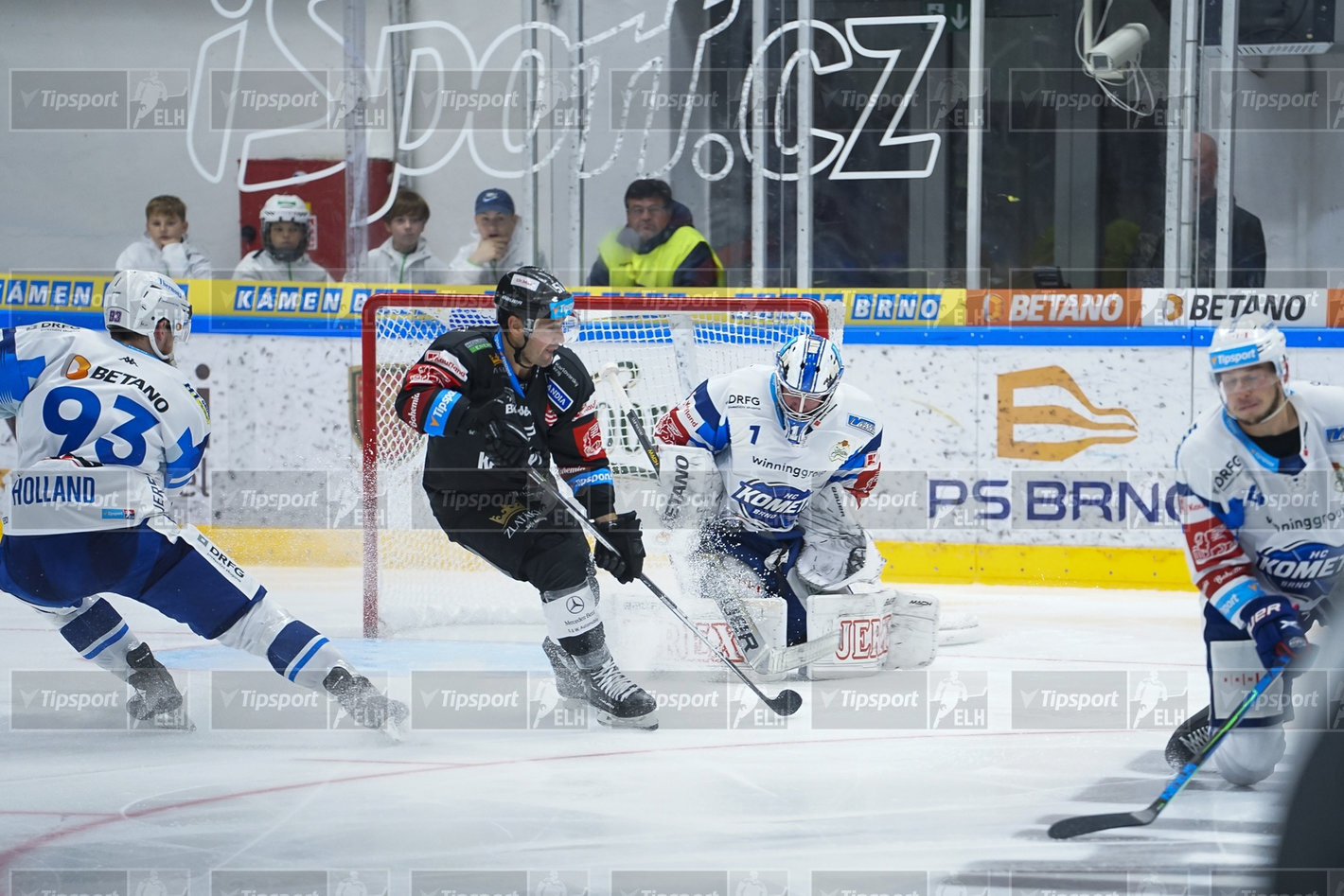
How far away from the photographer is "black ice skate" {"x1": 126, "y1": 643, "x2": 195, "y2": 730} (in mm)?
4016

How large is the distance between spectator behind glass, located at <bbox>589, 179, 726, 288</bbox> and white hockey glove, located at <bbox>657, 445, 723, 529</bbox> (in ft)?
6.02

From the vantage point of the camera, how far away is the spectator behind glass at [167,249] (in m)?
7.01

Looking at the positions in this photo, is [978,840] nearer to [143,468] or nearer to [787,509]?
[787,509]

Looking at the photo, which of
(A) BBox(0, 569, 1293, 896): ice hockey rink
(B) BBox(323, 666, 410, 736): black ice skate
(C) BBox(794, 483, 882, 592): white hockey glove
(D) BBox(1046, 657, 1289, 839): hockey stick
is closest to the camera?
(A) BBox(0, 569, 1293, 896): ice hockey rink

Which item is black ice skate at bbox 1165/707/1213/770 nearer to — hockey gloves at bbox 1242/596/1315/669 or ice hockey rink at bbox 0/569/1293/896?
ice hockey rink at bbox 0/569/1293/896

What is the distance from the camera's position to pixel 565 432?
432 cm

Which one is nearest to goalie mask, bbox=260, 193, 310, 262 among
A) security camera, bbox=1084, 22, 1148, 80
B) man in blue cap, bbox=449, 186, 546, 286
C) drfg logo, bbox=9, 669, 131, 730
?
man in blue cap, bbox=449, 186, 546, 286

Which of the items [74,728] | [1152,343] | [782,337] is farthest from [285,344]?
[1152,343]

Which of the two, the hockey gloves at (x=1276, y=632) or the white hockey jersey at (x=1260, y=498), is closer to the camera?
the hockey gloves at (x=1276, y=632)

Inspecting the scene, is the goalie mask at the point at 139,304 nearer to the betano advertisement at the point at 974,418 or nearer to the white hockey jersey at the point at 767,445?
the white hockey jersey at the point at 767,445

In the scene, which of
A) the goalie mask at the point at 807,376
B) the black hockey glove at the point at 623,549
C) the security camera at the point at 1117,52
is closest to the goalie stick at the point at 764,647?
the black hockey glove at the point at 623,549

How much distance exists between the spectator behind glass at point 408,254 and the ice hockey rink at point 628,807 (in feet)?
9.24

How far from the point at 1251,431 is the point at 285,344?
178 inches

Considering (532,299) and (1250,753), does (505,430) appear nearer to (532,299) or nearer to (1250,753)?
(532,299)
